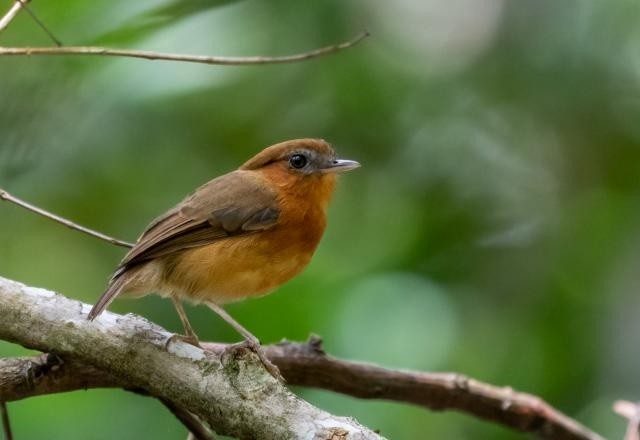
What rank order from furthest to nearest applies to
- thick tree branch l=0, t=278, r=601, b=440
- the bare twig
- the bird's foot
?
thick tree branch l=0, t=278, r=601, b=440
the bare twig
the bird's foot

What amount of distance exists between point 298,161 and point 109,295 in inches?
56.3

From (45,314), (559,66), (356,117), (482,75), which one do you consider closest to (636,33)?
(559,66)

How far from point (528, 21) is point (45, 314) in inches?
154

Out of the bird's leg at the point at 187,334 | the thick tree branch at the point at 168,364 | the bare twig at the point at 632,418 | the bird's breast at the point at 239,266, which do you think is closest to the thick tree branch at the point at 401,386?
the bird's leg at the point at 187,334

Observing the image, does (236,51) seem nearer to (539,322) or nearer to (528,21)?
(528,21)

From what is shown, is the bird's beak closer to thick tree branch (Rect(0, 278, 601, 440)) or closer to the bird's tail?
thick tree branch (Rect(0, 278, 601, 440))

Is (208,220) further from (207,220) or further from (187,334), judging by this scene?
(187,334)

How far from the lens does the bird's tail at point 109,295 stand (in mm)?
3133

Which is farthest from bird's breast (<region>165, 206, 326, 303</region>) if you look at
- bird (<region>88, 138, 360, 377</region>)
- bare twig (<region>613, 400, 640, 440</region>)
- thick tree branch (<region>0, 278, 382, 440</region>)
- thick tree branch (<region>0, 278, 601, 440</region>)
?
bare twig (<region>613, 400, 640, 440</region>)

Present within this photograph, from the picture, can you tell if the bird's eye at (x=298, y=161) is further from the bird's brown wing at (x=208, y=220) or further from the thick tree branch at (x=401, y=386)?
the thick tree branch at (x=401, y=386)

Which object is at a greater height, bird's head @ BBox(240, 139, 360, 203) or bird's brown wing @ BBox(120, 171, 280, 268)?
bird's head @ BBox(240, 139, 360, 203)

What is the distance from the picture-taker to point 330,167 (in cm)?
455

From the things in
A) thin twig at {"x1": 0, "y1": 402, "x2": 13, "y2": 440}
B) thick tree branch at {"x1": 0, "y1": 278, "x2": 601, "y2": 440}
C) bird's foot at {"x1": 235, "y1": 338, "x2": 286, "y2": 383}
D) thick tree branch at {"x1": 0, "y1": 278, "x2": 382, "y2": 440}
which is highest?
thick tree branch at {"x1": 0, "y1": 278, "x2": 601, "y2": 440}

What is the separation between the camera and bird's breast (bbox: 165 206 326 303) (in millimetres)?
3881
